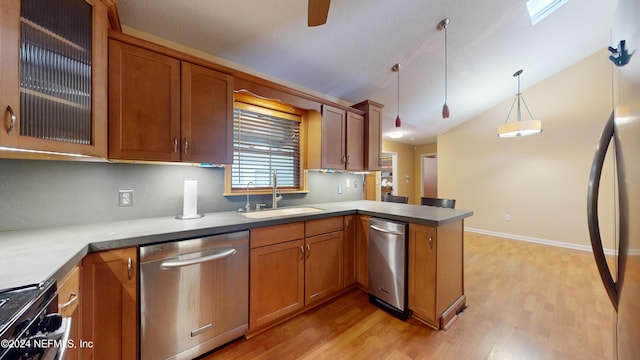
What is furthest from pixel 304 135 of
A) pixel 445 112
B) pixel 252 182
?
pixel 445 112

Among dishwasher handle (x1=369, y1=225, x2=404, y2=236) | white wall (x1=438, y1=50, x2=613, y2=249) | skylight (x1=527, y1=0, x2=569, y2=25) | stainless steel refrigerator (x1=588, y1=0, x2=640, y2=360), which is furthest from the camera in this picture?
white wall (x1=438, y1=50, x2=613, y2=249)

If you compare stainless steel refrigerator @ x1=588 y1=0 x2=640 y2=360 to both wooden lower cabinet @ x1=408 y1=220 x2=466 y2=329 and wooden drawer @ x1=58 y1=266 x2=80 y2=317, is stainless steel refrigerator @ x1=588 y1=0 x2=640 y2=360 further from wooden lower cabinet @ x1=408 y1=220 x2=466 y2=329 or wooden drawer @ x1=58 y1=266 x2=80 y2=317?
wooden drawer @ x1=58 y1=266 x2=80 y2=317

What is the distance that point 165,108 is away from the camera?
4.99 ft

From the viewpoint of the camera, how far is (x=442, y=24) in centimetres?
225

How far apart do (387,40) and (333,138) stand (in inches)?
45.2

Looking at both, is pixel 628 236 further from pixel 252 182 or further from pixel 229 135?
pixel 252 182

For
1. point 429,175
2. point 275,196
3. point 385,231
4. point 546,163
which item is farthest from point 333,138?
point 429,175

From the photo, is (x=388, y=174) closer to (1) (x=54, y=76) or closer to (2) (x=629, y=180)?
(2) (x=629, y=180)

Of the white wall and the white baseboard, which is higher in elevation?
the white wall

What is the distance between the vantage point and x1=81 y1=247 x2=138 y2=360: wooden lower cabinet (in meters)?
1.09

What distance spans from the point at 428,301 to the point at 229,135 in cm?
212

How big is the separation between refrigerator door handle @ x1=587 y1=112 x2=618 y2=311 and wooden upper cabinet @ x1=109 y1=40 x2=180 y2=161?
2.12 meters

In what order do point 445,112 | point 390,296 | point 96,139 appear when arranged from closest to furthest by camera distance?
point 96,139 → point 390,296 → point 445,112

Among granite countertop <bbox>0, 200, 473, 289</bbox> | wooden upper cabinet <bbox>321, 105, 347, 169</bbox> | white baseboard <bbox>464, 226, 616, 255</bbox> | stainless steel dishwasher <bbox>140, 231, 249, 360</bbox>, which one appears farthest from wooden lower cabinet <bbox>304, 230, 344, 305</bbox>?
white baseboard <bbox>464, 226, 616, 255</bbox>
